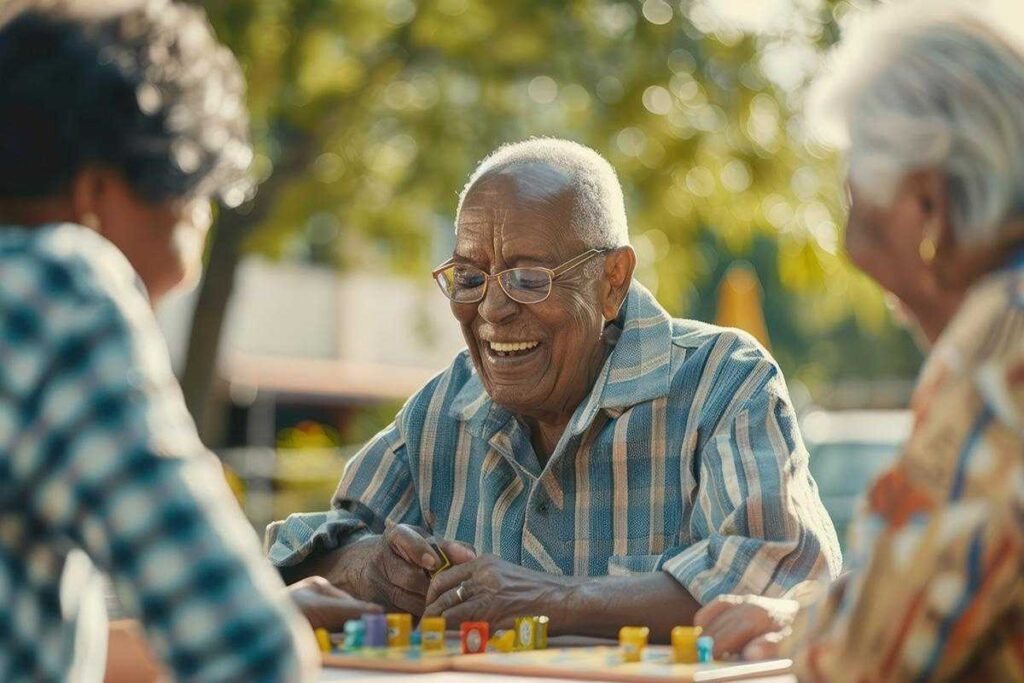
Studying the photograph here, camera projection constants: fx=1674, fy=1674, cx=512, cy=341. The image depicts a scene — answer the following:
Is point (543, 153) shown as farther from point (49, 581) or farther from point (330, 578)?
point (49, 581)

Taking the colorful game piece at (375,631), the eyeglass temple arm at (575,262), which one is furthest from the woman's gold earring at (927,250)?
the eyeglass temple arm at (575,262)

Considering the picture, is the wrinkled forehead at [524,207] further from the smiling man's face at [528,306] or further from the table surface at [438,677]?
the table surface at [438,677]

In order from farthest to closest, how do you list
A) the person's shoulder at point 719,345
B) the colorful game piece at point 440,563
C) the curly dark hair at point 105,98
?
the person's shoulder at point 719,345, the colorful game piece at point 440,563, the curly dark hair at point 105,98

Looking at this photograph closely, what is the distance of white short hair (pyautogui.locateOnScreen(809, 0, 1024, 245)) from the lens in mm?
2131

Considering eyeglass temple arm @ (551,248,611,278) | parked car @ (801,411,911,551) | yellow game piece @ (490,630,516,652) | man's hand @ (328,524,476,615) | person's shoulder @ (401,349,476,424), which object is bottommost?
parked car @ (801,411,911,551)

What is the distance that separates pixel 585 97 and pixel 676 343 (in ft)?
23.6

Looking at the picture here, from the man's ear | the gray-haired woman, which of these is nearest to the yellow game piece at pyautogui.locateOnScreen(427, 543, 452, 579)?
the man's ear

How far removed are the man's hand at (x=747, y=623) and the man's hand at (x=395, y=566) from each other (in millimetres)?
711


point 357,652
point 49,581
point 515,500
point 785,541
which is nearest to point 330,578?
point 515,500

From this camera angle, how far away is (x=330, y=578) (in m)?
4.02

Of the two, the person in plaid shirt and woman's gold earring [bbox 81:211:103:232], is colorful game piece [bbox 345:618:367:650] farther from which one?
woman's gold earring [bbox 81:211:103:232]

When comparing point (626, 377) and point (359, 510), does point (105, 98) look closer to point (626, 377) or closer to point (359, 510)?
point (626, 377)

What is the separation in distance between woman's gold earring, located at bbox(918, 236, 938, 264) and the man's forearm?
143 centimetres

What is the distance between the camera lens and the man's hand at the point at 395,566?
3.79 metres
